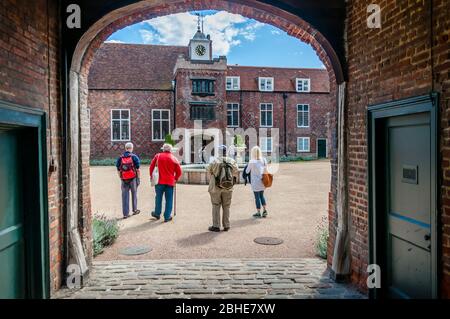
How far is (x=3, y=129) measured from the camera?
3436 millimetres

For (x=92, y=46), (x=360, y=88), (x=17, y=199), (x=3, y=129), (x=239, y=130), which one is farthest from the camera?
(x=239, y=130)

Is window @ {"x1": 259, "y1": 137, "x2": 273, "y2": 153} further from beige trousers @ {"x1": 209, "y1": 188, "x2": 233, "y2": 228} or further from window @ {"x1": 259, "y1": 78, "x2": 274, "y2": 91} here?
beige trousers @ {"x1": 209, "y1": 188, "x2": 233, "y2": 228}

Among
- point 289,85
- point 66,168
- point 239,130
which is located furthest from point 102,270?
point 289,85

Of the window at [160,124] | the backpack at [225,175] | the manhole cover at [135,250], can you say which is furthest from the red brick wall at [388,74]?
the window at [160,124]

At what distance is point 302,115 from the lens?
119ft

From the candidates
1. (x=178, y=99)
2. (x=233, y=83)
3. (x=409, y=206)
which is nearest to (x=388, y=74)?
(x=409, y=206)

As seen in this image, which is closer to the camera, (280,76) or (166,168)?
(166,168)

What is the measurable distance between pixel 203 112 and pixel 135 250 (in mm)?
23912

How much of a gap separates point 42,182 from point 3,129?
81 centimetres

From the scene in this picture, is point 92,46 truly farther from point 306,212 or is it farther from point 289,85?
A: point 289,85

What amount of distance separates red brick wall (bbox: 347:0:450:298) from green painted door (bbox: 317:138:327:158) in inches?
1296

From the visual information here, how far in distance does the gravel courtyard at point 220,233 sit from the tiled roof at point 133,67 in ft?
64.7

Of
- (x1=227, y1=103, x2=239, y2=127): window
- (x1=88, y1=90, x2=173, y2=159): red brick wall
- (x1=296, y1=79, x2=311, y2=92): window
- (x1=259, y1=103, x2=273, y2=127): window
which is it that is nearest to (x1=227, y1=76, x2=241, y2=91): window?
(x1=227, y1=103, x2=239, y2=127): window

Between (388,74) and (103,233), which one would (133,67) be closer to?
(103,233)
